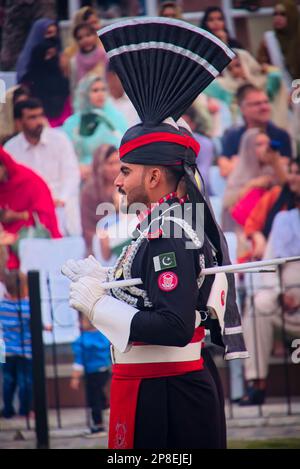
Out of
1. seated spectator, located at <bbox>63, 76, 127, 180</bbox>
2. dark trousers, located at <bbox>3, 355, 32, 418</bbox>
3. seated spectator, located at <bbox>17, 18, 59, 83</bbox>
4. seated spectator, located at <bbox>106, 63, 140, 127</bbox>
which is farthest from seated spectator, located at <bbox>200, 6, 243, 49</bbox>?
dark trousers, located at <bbox>3, 355, 32, 418</bbox>

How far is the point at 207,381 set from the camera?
380 centimetres

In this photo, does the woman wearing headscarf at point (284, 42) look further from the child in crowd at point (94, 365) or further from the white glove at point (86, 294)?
the white glove at point (86, 294)

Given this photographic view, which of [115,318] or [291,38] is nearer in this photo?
[115,318]

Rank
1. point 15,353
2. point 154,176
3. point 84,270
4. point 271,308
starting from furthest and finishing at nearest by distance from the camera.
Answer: point 271,308 → point 15,353 → point 84,270 → point 154,176

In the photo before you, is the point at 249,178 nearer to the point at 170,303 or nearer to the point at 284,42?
the point at 284,42

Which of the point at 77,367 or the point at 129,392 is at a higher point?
the point at 129,392

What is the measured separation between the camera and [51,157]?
26.3 ft

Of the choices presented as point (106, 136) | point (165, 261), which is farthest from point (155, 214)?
point (106, 136)

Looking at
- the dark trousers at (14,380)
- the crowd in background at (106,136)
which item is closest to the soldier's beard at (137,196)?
the dark trousers at (14,380)

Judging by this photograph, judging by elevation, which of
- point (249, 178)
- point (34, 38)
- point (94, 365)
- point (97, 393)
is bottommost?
point (97, 393)

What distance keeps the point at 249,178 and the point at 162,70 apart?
168 inches

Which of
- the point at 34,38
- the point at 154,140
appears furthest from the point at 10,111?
the point at 154,140

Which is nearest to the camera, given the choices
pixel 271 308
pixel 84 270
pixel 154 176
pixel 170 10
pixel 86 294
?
pixel 86 294

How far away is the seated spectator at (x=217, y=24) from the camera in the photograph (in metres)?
7.91
